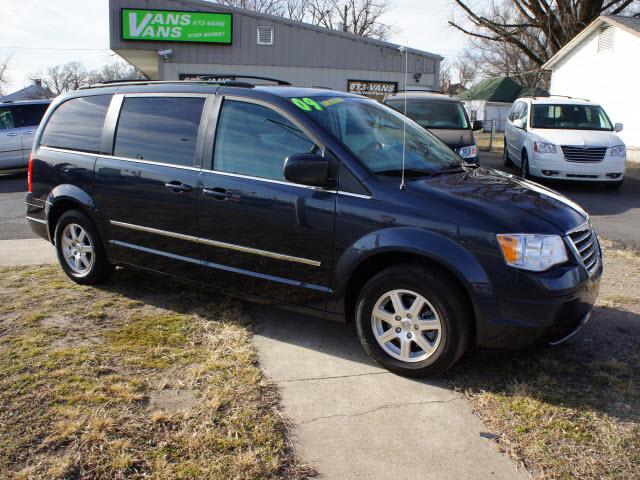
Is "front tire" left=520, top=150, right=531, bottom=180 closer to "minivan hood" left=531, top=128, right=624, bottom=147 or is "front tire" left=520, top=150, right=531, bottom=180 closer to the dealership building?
"minivan hood" left=531, top=128, right=624, bottom=147

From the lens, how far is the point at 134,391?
11.3 feet

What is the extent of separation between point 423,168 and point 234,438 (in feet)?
7.29

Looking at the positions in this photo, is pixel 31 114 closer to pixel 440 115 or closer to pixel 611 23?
pixel 440 115

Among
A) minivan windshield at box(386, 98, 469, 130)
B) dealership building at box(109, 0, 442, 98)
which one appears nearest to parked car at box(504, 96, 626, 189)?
minivan windshield at box(386, 98, 469, 130)

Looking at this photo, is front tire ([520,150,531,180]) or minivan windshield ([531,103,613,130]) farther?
minivan windshield ([531,103,613,130])

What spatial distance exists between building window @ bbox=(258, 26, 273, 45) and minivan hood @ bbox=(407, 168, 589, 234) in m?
21.2

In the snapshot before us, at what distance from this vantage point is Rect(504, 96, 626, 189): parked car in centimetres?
1120

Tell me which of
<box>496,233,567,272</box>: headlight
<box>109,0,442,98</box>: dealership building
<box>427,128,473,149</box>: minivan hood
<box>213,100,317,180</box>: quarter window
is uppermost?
<box>109,0,442,98</box>: dealership building

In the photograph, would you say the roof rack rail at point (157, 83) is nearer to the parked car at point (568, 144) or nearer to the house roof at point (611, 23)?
the parked car at point (568, 144)

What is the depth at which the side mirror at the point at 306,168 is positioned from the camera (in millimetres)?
3646

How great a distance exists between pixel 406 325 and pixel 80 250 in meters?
3.26

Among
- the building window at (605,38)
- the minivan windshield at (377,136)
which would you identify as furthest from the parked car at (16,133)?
the building window at (605,38)

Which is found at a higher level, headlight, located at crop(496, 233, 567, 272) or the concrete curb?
headlight, located at crop(496, 233, 567, 272)

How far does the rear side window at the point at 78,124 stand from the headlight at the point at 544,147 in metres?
8.67
